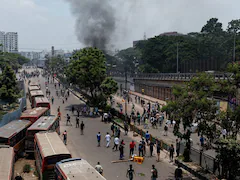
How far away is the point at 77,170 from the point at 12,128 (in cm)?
1151

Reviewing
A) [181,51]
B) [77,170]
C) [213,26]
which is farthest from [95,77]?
[213,26]

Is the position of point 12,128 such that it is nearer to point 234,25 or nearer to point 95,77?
point 95,77

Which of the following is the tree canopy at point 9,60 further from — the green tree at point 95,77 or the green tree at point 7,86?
the green tree at point 95,77

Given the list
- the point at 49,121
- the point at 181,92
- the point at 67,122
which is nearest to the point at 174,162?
the point at 181,92

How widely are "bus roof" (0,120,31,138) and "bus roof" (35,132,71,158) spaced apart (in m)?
2.48

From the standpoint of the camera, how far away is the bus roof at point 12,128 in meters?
21.2

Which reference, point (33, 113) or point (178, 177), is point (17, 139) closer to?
point (33, 113)

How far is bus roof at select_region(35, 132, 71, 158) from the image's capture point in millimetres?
16519

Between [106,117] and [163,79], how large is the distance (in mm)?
24969

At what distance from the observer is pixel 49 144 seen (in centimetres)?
1795

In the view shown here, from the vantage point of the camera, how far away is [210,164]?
58.9ft

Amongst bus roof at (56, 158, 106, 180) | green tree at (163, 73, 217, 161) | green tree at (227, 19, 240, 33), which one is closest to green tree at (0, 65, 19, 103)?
green tree at (163, 73, 217, 161)

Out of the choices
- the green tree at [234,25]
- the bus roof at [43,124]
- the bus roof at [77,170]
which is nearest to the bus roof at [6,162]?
the bus roof at [77,170]

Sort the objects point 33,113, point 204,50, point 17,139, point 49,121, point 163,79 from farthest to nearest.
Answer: point 204,50, point 163,79, point 33,113, point 49,121, point 17,139
